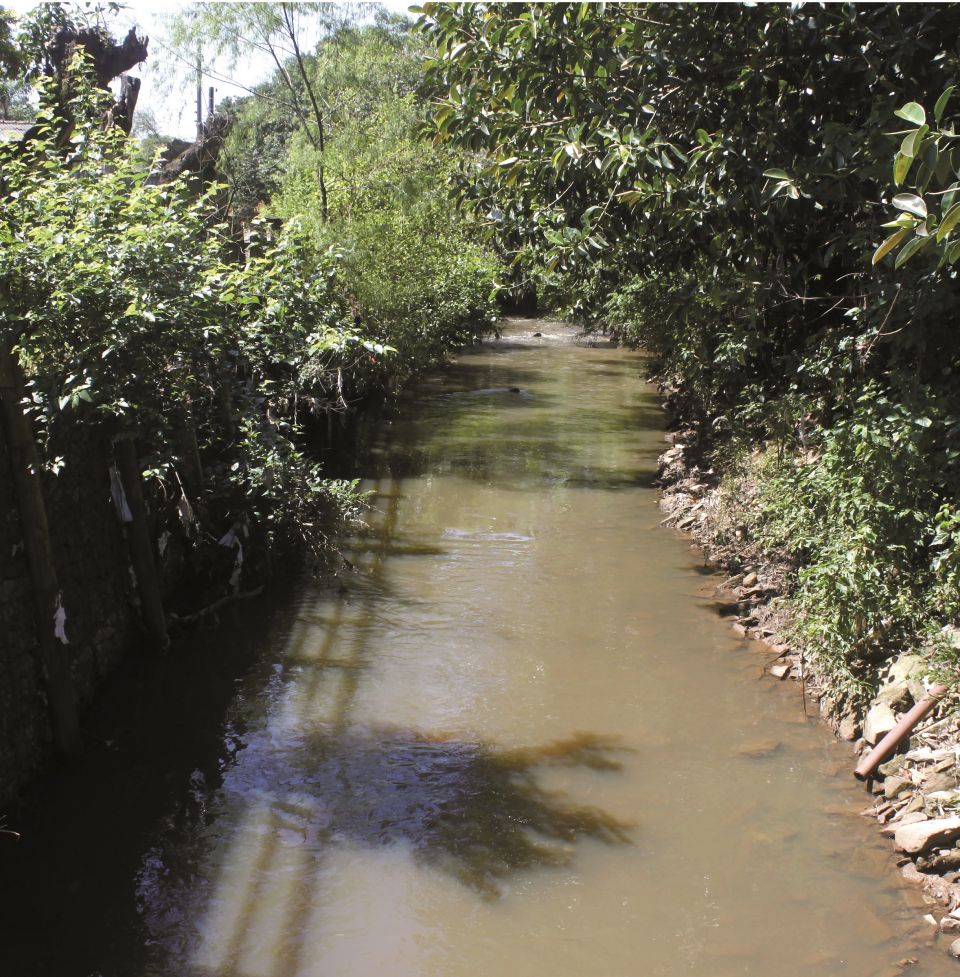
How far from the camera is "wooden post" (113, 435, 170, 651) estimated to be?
705 centimetres

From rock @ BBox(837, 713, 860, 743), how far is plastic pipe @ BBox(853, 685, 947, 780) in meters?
0.41

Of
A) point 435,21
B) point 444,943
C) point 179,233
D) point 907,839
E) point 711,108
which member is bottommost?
point 444,943

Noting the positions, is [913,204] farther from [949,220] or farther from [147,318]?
[147,318]

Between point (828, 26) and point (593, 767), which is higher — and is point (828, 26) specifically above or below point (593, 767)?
above

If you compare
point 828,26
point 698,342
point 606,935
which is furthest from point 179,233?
point 698,342

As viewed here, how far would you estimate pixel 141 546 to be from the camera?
7363mm

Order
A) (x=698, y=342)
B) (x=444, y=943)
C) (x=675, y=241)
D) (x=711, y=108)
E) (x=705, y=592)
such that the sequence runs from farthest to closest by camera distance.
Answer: (x=698, y=342)
(x=705, y=592)
(x=675, y=241)
(x=711, y=108)
(x=444, y=943)

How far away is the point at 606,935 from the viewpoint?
197 inches

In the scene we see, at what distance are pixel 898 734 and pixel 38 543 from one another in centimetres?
553

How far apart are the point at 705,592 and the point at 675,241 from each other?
3.56 m

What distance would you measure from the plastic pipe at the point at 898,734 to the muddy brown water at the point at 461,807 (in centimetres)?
19

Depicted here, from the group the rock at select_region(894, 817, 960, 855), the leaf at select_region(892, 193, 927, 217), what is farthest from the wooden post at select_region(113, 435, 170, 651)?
the rock at select_region(894, 817, 960, 855)

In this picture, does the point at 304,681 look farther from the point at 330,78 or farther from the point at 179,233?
the point at 330,78

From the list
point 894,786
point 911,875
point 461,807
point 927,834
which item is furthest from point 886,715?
point 461,807
